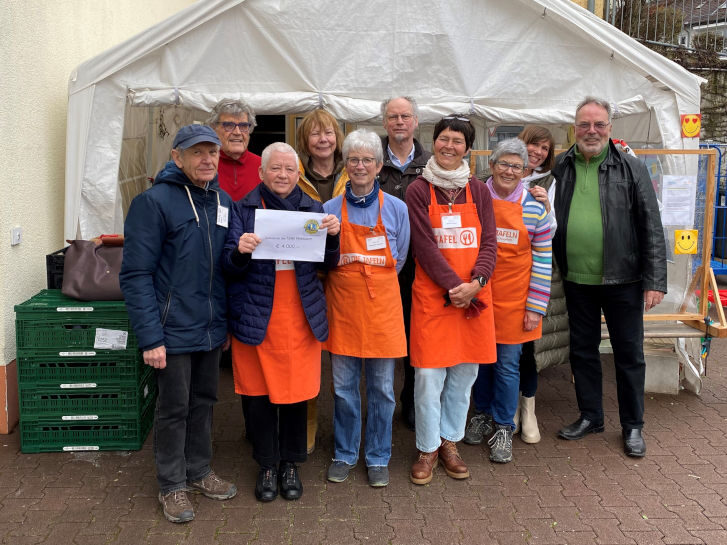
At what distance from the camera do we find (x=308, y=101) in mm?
5176

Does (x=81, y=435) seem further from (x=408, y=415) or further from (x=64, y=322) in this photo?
(x=408, y=415)

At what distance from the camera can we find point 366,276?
12.3ft

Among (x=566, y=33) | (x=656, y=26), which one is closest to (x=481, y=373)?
(x=566, y=33)

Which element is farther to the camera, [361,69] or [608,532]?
[361,69]

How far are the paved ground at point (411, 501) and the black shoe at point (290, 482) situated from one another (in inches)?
1.8

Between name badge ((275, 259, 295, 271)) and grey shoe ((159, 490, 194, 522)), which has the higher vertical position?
name badge ((275, 259, 295, 271))

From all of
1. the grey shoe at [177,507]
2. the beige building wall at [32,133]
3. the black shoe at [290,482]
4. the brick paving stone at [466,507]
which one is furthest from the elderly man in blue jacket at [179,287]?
the beige building wall at [32,133]

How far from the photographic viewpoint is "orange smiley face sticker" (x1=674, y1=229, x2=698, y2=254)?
5.38m

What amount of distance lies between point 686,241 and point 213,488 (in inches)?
154

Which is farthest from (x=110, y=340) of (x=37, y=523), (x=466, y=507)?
(x=466, y=507)

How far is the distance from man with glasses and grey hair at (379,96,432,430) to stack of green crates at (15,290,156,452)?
67.4 inches

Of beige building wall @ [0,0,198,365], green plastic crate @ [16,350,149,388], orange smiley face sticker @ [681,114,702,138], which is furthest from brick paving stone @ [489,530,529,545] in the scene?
orange smiley face sticker @ [681,114,702,138]

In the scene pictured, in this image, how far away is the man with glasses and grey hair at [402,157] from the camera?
167 inches

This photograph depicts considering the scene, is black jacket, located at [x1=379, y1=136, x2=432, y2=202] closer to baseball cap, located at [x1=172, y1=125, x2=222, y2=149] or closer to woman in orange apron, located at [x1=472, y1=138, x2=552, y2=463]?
woman in orange apron, located at [x1=472, y1=138, x2=552, y2=463]
